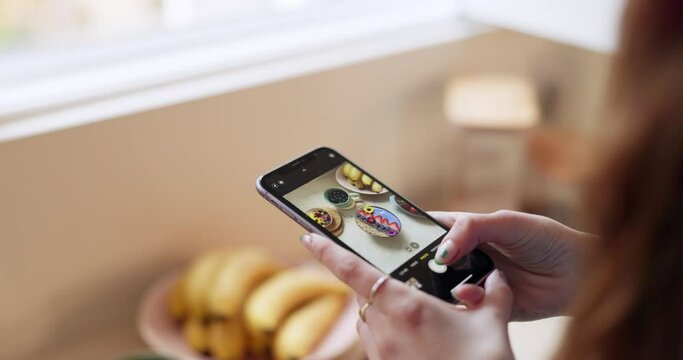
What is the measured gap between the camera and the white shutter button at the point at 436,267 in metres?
0.67

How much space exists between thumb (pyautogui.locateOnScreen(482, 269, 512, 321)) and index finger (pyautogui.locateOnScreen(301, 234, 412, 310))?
0.06 m

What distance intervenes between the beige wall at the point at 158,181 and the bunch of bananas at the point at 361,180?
525 millimetres

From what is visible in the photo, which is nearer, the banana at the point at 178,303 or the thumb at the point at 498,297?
the thumb at the point at 498,297

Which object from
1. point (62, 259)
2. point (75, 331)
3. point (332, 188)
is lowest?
point (75, 331)

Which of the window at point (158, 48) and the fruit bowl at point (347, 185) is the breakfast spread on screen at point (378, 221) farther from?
the window at point (158, 48)

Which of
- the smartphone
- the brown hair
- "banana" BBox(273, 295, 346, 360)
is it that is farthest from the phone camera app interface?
"banana" BBox(273, 295, 346, 360)

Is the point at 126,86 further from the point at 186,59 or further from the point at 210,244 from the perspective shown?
the point at 210,244

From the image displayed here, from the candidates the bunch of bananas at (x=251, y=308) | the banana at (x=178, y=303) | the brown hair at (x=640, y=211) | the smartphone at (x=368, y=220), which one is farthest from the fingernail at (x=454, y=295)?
the banana at (x=178, y=303)

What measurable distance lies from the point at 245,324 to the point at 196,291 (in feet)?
0.27

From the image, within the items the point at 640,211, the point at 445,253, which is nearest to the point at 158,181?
the point at 445,253

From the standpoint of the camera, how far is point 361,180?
737 millimetres

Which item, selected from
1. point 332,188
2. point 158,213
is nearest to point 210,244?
point 158,213

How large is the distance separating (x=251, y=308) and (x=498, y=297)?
60cm

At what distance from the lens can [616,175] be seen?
0.36 metres
